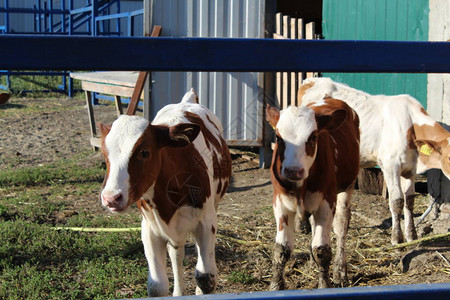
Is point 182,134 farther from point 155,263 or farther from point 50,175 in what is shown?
point 50,175

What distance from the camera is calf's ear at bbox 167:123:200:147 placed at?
343 centimetres

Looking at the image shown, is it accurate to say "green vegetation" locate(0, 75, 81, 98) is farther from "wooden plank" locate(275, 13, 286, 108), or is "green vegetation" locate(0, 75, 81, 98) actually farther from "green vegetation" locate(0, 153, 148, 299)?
"green vegetation" locate(0, 153, 148, 299)

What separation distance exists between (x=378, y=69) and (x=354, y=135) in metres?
3.69

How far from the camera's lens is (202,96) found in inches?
376

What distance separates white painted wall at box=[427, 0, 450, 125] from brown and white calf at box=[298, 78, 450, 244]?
0.21 metres

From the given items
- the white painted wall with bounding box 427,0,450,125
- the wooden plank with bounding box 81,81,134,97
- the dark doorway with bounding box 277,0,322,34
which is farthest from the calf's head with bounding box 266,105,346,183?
the dark doorway with bounding box 277,0,322,34

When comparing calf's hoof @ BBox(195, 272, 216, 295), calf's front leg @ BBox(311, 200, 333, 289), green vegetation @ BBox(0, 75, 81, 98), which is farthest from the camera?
green vegetation @ BBox(0, 75, 81, 98)

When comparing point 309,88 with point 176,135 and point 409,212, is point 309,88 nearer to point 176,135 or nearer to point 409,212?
point 409,212

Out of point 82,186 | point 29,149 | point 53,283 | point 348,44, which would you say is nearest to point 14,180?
point 82,186

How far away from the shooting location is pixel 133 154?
335 centimetres

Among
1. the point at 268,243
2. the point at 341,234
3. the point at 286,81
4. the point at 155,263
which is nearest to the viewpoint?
the point at 155,263

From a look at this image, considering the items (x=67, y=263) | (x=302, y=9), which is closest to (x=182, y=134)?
(x=67, y=263)

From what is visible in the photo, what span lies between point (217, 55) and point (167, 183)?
6.39 feet

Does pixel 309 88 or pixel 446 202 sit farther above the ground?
pixel 309 88
